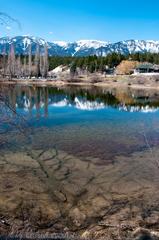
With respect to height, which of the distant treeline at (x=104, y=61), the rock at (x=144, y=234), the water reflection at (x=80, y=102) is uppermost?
the distant treeline at (x=104, y=61)

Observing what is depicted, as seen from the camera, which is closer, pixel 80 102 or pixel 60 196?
pixel 60 196

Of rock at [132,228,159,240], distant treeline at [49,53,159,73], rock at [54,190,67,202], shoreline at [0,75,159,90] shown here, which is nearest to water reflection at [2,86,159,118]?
rock at [54,190,67,202]

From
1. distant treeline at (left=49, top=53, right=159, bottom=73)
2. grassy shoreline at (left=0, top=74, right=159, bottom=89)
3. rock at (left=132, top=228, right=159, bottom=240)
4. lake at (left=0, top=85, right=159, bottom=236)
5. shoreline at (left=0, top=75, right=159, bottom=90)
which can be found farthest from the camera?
distant treeline at (left=49, top=53, right=159, bottom=73)

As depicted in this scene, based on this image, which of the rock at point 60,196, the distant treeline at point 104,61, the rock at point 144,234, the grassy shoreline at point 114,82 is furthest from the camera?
the distant treeline at point 104,61

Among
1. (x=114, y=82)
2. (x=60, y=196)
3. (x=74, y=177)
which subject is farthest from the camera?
(x=114, y=82)

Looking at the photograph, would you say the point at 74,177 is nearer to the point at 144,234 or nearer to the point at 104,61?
the point at 144,234

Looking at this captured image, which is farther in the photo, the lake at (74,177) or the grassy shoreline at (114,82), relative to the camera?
the grassy shoreline at (114,82)

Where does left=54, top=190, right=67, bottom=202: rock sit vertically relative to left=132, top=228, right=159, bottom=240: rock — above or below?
below

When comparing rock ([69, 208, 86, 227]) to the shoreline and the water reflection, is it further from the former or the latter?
the shoreline

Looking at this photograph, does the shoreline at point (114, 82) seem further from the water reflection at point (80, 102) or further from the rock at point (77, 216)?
the rock at point (77, 216)

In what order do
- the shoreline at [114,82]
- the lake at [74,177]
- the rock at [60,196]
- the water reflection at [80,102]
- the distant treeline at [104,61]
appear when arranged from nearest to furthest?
the lake at [74,177], the rock at [60,196], the water reflection at [80,102], the shoreline at [114,82], the distant treeline at [104,61]

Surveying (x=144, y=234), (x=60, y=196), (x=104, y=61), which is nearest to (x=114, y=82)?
(x=104, y=61)

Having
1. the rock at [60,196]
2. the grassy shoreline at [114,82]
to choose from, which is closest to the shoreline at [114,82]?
the grassy shoreline at [114,82]

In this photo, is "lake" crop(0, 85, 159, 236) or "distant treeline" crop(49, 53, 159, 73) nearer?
"lake" crop(0, 85, 159, 236)
